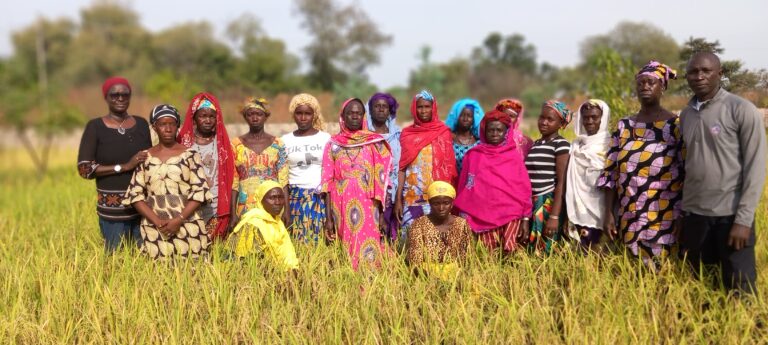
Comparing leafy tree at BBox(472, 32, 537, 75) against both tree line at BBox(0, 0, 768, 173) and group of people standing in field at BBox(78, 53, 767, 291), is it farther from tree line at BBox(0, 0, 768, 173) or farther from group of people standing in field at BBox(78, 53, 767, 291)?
group of people standing in field at BBox(78, 53, 767, 291)

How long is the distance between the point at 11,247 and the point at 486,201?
4.03 meters

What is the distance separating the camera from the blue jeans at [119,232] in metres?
4.02

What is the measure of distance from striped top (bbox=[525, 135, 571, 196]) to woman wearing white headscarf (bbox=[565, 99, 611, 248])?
0.48 ft

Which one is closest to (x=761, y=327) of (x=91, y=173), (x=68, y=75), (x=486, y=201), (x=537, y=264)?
(x=537, y=264)

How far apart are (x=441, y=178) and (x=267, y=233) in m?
1.45

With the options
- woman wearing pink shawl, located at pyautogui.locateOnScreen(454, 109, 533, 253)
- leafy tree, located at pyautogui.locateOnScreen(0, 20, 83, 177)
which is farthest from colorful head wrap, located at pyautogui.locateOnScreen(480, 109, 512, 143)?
leafy tree, located at pyautogui.locateOnScreen(0, 20, 83, 177)

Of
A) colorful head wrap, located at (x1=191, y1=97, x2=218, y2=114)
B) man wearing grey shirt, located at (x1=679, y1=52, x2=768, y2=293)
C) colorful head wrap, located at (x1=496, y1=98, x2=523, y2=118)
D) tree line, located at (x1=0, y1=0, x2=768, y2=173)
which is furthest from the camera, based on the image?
tree line, located at (x1=0, y1=0, x2=768, y2=173)

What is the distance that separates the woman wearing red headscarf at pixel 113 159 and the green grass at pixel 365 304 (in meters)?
0.25

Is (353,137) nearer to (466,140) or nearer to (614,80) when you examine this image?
(466,140)

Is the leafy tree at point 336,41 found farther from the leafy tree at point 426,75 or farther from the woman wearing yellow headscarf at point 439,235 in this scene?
the woman wearing yellow headscarf at point 439,235

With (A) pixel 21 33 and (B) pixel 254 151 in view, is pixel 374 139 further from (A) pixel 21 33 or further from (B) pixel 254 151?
(A) pixel 21 33

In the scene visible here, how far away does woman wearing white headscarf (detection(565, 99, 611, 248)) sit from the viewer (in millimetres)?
→ 3750

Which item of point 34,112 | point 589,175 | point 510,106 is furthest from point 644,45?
point 34,112

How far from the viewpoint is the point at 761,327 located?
3.03 meters
